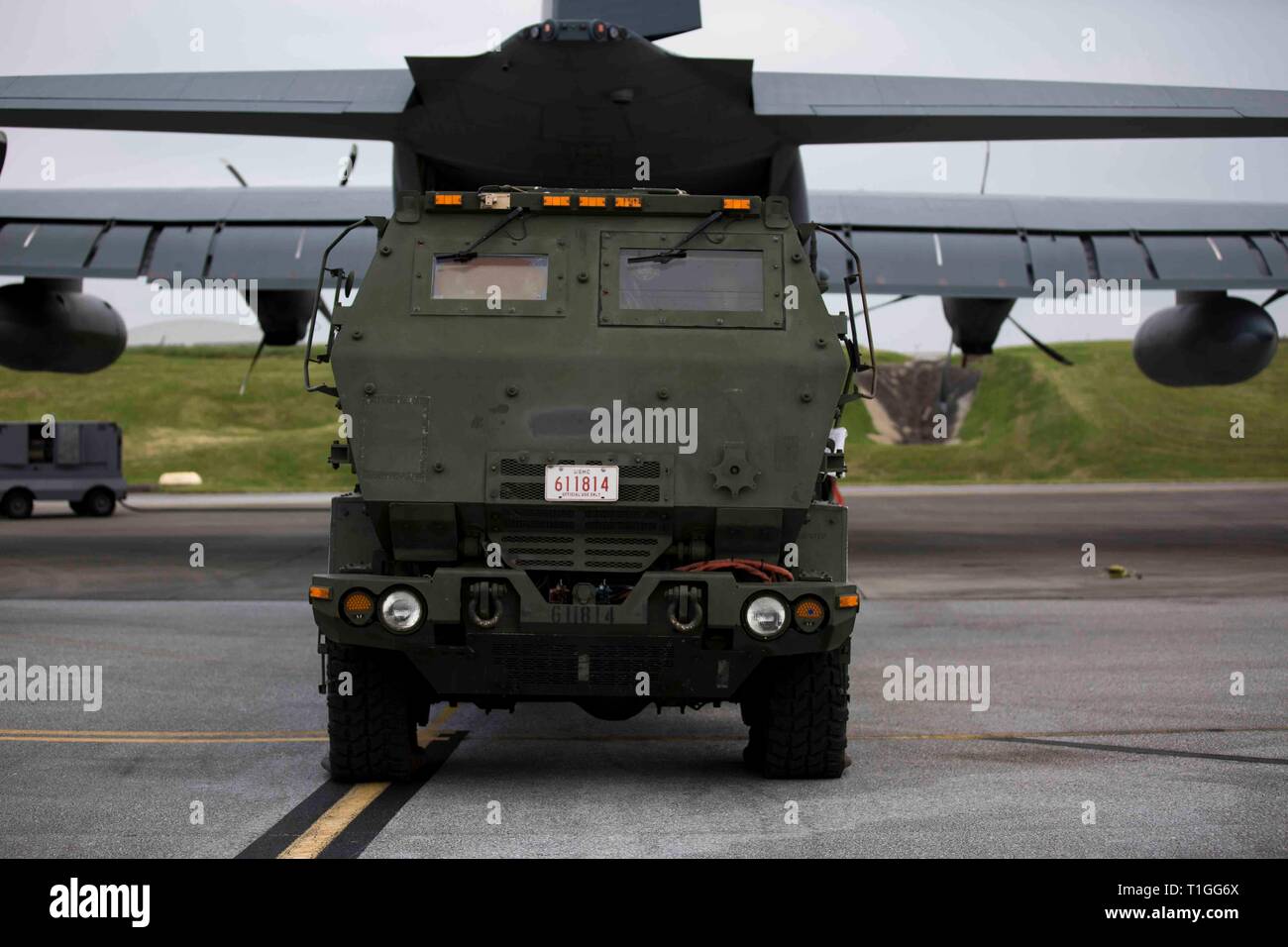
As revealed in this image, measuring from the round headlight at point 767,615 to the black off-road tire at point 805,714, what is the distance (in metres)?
0.42

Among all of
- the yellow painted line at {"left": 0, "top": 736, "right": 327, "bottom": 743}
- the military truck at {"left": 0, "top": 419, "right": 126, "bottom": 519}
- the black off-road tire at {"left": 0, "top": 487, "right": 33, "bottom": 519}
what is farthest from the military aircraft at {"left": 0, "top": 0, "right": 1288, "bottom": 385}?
the black off-road tire at {"left": 0, "top": 487, "right": 33, "bottom": 519}

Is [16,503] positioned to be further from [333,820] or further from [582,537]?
[333,820]

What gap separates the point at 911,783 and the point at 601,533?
5.99ft

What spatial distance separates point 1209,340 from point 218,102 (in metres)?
14.7

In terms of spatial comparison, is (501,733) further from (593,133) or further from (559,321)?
(593,133)

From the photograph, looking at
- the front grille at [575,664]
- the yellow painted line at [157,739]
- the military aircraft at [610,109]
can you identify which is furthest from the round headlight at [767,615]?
the military aircraft at [610,109]

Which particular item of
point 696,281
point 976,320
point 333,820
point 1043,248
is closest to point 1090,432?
point 976,320

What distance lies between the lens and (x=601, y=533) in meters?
7.02

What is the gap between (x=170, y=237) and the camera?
19953 mm

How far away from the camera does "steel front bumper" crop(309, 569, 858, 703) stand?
6.59 meters

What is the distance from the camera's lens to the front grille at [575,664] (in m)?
6.68

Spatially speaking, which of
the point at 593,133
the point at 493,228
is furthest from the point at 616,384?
the point at 593,133

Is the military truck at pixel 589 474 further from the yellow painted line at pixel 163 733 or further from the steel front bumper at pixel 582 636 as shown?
the yellow painted line at pixel 163 733

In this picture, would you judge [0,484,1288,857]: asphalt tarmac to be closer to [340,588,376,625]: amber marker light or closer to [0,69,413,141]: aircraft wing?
[340,588,376,625]: amber marker light
